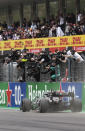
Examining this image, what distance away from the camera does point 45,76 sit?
20.4m

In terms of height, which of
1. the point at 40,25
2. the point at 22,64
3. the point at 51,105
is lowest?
the point at 51,105

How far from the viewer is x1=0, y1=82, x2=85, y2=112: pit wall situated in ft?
60.9

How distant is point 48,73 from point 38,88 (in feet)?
2.69

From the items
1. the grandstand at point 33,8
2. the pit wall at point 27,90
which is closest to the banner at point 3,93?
the pit wall at point 27,90

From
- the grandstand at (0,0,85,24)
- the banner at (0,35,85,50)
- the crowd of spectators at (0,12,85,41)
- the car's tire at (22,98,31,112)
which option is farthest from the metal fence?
the grandstand at (0,0,85,24)

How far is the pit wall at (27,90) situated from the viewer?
60.9 ft

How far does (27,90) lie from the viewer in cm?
2112

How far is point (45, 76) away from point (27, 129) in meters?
8.78

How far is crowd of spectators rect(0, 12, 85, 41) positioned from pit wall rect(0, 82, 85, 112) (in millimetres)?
6659

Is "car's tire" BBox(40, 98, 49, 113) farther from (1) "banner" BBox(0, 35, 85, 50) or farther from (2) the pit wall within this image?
(1) "banner" BBox(0, 35, 85, 50)

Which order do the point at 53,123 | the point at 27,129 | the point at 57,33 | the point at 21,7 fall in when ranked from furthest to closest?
the point at 21,7
the point at 57,33
the point at 53,123
the point at 27,129

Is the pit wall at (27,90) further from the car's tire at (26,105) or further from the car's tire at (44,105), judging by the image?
the car's tire at (26,105)

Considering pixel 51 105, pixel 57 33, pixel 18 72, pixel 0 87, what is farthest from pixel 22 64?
pixel 57 33

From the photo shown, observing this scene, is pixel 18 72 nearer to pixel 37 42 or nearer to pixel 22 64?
pixel 22 64
